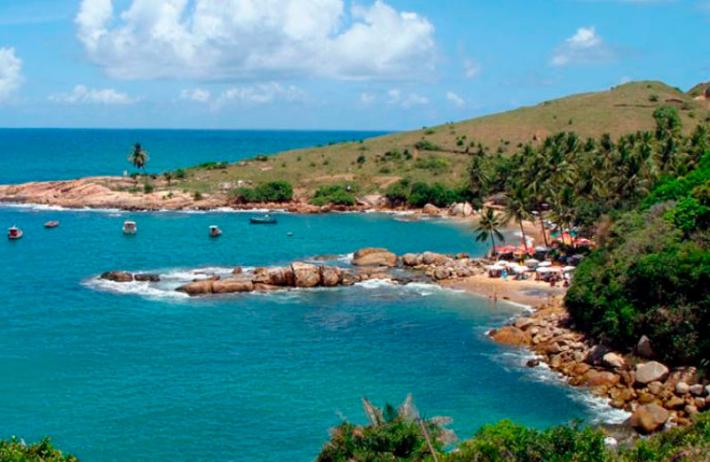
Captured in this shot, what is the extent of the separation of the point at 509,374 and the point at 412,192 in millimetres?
75884

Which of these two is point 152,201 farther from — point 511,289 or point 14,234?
point 511,289

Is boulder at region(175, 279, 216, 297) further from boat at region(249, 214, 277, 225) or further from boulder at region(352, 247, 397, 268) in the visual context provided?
boat at region(249, 214, 277, 225)

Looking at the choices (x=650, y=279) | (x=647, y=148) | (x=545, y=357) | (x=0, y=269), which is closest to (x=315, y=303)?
(x=545, y=357)

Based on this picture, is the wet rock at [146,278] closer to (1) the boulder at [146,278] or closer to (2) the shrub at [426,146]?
(1) the boulder at [146,278]

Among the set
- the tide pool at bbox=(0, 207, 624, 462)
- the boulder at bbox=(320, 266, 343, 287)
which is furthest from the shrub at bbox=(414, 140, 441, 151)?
the boulder at bbox=(320, 266, 343, 287)

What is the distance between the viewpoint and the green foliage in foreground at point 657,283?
46.3m

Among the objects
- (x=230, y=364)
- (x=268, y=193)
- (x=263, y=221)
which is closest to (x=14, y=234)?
(x=263, y=221)

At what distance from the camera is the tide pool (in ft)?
134

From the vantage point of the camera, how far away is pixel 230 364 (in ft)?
167

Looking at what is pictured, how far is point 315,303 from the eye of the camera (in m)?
66.1

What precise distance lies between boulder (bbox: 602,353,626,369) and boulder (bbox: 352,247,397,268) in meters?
34.2

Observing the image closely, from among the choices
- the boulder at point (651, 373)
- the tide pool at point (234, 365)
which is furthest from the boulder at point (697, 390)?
the tide pool at point (234, 365)

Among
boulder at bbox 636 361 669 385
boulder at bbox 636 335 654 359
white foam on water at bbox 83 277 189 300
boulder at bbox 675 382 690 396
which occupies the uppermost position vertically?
white foam on water at bbox 83 277 189 300

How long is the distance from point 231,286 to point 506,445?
46100 mm
